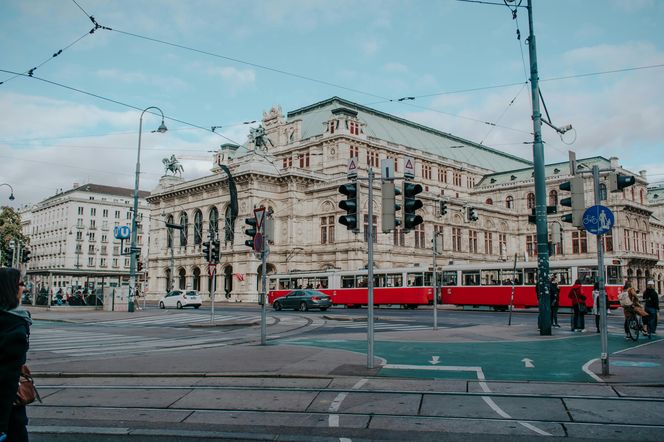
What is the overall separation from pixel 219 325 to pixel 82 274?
1819cm

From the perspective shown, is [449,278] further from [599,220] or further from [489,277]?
[599,220]

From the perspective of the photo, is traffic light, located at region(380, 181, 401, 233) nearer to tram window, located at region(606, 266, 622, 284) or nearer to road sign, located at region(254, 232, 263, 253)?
road sign, located at region(254, 232, 263, 253)

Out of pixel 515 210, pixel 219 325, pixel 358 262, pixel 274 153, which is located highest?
pixel 274 153

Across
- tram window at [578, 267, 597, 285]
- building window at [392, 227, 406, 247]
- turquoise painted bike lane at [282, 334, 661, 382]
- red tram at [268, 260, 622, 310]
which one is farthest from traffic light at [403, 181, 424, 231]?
building window at [392, 227, 406, 247]

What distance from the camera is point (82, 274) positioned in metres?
37.6

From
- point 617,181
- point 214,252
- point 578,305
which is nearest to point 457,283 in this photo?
point 578,305

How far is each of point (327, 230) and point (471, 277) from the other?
25.0 meters

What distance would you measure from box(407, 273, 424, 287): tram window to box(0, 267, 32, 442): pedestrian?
40.2m

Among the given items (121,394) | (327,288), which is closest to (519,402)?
(121,394)

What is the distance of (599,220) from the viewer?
416 inches

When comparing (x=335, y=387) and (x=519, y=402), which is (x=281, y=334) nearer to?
(x=335, y=387)

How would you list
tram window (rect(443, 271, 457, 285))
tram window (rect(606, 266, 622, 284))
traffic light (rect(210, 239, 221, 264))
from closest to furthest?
traffic light (rect(210, 239, 221, 264))
tram window (rect(606, 266, 622, 284))
tram window (rect(443, 271, 457, 285))

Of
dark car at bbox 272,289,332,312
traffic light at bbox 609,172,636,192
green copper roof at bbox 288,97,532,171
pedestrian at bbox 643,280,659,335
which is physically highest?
green copper roof at bbox 288,97,532,171

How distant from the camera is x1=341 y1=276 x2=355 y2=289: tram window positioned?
4594 cm
